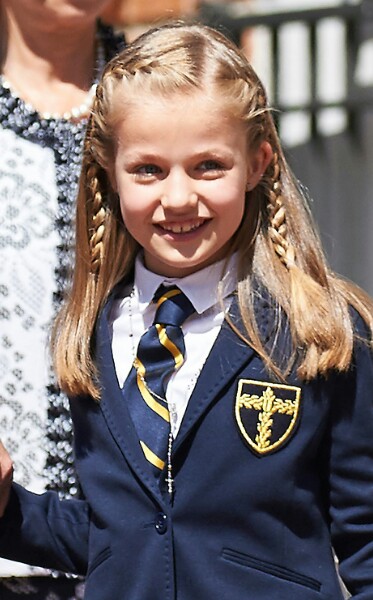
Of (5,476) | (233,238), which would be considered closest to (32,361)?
(5,476)

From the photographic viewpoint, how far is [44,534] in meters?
2.99

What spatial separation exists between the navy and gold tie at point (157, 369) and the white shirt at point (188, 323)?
1 centimetres

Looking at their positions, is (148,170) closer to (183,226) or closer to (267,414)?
(183,226)

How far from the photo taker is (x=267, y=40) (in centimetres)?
845

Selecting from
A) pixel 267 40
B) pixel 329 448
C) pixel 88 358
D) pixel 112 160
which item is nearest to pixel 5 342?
pixel 88 358

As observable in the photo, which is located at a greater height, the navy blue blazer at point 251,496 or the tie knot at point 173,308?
the tie knot at point 173,308

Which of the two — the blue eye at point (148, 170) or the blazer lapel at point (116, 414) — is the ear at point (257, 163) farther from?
the blazer lapel at point (116, 414)

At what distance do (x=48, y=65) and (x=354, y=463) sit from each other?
1.14 meters

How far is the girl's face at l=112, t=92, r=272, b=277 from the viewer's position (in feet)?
8.91

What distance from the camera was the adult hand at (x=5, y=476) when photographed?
9.53 feet

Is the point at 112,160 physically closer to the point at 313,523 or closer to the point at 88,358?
the point at 88,358

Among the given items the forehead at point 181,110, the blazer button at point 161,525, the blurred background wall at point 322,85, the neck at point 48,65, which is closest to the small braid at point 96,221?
the forehead at point 181,110

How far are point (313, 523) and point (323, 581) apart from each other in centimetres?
10

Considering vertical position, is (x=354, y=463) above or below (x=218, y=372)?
below
